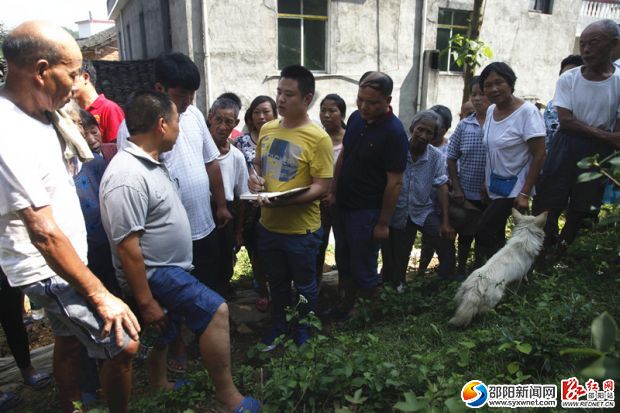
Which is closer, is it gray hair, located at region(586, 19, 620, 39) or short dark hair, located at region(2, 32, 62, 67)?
short dark hair, located at region(2, 32, 62, 67)

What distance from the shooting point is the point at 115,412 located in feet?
7.18

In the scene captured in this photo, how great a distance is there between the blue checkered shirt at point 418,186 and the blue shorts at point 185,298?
2089 mm

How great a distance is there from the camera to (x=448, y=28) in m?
11.3

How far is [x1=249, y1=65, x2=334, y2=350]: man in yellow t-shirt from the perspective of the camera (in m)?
3.07

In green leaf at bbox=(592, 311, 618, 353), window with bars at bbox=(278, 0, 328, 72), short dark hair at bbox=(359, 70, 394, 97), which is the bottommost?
green leaf at bbox=(592, 311, 618, 353)

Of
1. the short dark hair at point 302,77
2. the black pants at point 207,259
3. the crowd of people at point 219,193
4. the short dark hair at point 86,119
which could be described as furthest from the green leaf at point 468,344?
the short dark hair at point 86,119

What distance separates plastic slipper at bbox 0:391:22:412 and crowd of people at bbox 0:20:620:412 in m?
0.13

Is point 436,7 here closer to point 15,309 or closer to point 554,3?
point 554,3

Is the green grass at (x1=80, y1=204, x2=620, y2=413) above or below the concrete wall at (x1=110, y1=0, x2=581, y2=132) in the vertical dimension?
Answer: below

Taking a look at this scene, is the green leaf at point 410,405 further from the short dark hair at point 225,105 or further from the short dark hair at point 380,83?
the short dark hair at point 225,105

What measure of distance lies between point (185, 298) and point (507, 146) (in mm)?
2894

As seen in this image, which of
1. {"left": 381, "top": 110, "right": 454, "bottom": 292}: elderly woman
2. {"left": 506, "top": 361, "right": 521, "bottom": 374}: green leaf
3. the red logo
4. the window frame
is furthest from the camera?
the window frame

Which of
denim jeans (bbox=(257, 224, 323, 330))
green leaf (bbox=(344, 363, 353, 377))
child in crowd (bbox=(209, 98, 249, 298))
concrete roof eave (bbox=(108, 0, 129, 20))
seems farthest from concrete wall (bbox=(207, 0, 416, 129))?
concrete roof eave (bbox=(108, 0, 129, 20))

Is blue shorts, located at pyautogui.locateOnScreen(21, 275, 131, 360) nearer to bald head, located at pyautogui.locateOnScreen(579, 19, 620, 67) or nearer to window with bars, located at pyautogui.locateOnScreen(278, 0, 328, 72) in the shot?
bald head, located at pyautogui.locateOnScreen(579, 19, 620, 67)
